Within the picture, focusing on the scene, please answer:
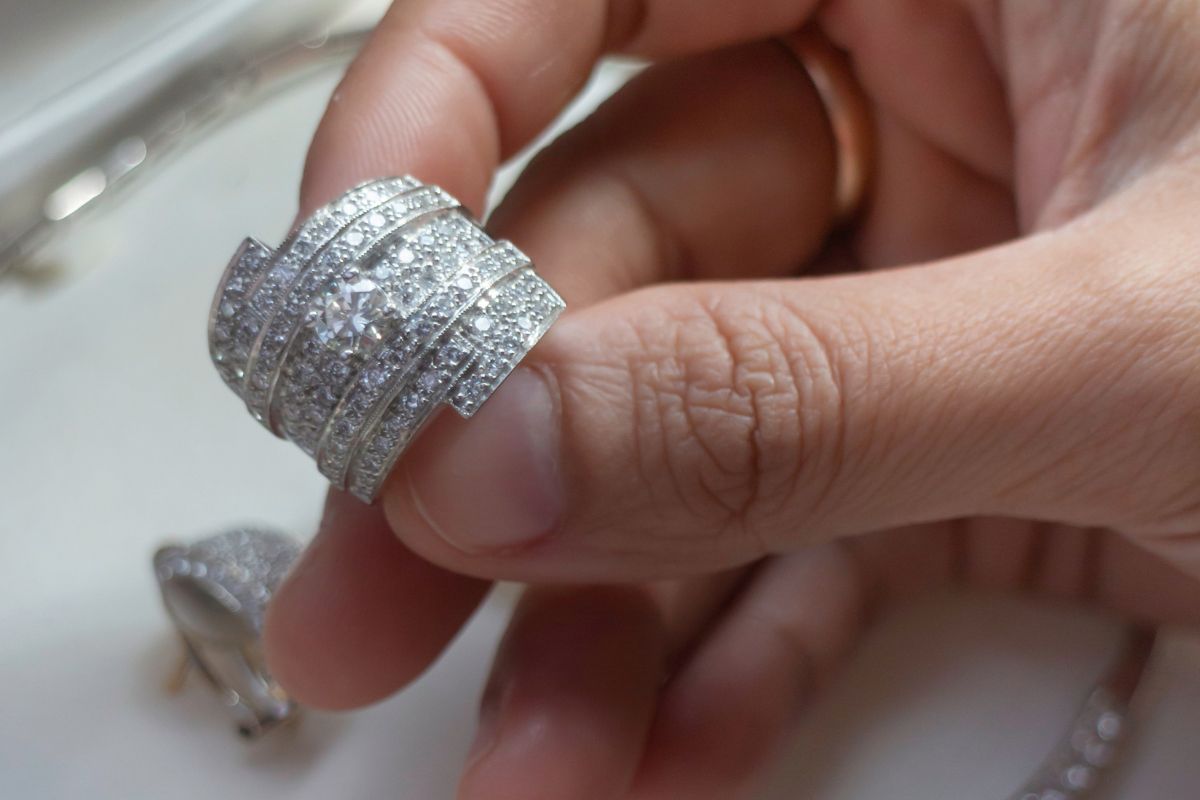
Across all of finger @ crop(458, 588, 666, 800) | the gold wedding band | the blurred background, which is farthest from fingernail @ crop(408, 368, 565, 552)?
the gold wedding band

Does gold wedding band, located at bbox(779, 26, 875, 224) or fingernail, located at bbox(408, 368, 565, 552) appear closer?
fingernail, located at bbox(408, 368, 565, 552)

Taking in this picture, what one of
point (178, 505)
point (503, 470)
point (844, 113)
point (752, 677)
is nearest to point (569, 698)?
point (752, 677)

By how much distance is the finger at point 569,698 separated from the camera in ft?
2.39

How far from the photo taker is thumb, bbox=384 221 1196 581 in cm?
59

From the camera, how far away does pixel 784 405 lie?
1.93 ft

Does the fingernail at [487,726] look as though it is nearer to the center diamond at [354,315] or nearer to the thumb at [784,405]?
the thumb at [784,405]

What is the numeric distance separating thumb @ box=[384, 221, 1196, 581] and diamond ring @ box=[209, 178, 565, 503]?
29 mm

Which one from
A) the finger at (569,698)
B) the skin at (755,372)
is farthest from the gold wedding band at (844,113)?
the finger at (569,698)

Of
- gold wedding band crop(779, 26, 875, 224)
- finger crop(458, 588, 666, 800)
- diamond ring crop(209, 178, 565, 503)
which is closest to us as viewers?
diamond ring crop(209, 178, 565, 503)

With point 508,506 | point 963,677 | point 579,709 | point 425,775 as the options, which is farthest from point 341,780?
point 963,677

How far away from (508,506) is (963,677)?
445mm

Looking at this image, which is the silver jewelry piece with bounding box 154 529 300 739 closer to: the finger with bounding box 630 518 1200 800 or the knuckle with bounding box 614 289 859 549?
the finger with bounding box 630 518 1200 800

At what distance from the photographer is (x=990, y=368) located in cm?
59

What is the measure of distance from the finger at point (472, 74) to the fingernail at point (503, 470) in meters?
0.24
